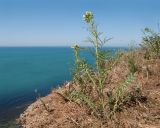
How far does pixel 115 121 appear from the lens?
10844 millimetres

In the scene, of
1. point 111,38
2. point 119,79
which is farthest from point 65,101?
point 111,38

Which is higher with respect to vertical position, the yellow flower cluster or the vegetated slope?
the yellow flower cluster

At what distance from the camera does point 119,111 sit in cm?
1159

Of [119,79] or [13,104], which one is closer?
[119,79]

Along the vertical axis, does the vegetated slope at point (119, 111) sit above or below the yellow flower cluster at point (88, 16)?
below

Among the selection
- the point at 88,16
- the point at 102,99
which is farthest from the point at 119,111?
the point at 88,16

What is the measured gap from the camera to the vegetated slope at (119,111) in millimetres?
10836

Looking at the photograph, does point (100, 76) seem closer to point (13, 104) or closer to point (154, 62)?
point (154, 62)

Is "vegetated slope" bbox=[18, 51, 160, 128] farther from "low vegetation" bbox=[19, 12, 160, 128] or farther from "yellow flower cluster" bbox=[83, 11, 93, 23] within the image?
"yellow flower cluster" bbox=[83, 11, 93, 23]

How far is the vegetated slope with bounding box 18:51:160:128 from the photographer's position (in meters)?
10.8

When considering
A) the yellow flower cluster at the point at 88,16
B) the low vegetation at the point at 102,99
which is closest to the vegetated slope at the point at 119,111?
the low vegetation at the point at 102,99

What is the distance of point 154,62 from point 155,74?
154 centimetres

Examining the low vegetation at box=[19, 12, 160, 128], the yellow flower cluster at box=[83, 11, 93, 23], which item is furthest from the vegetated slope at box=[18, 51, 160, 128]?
the yellow flower cluster at box=[83, 11, 93, 23]

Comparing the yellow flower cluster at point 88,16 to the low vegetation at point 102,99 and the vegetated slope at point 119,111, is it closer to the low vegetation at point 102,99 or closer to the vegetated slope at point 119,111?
the low vegetation at point 102,99
